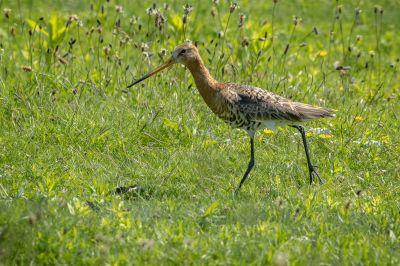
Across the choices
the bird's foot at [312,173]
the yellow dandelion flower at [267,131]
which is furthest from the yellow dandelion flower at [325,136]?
the bird's foot at [312,173]

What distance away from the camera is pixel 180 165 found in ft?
24.1

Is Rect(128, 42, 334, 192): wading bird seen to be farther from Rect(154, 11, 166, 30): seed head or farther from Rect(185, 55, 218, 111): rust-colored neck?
Rect(154, 11, 166, 30): seed head

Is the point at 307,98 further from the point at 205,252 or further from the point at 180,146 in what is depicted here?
the point at 205,252

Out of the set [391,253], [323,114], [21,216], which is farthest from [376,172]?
[21,216]

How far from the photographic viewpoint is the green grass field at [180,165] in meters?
5.53

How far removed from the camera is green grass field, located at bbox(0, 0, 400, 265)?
5527 millimetres

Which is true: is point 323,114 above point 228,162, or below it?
above

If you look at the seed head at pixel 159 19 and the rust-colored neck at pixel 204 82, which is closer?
the rust-colored neck at pixel 204 82

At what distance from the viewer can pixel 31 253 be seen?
5453 millimetres

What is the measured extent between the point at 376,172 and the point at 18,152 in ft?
9.65

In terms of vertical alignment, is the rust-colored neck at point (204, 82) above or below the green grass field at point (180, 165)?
above

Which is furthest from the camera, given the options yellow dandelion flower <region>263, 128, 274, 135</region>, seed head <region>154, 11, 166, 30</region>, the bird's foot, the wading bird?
seed head <region>154, 11, 166, 30</region>

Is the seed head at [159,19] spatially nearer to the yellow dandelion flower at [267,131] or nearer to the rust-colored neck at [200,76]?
the rust-colored neck at [200,76]

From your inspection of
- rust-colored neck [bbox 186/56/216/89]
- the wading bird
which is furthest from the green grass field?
rust-colored neck [bbox 186/56/216/89]
